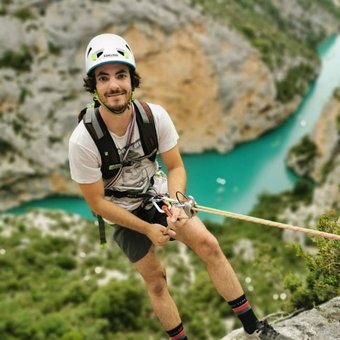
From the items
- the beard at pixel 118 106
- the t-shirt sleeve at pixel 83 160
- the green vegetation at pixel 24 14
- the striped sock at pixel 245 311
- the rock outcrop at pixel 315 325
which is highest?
the green vegetation at pixel 24 14

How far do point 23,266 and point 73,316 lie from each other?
697 centimetres

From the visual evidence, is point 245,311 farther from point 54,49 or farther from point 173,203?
point 54,49

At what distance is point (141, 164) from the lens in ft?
16.7

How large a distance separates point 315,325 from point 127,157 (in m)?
2.54

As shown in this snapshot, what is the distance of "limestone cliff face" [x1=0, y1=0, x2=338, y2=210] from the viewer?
36.2 meters

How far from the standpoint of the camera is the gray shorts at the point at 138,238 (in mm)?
5176

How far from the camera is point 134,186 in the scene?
510 centimetres

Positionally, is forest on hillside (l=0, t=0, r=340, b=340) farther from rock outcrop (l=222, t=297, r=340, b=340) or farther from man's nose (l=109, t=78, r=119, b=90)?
man's nose (l=109, t=78, r=119, b=90)

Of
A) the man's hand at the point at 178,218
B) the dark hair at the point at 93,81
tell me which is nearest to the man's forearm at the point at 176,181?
the man's hand at the point at 178,218

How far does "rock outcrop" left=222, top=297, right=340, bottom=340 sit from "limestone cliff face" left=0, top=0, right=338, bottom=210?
32.5 meters

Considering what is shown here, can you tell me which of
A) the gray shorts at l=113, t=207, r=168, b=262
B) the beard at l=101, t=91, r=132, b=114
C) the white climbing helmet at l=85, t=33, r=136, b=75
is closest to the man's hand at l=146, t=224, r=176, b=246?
the gray shorts at l=113, t=207, r=168, b=262

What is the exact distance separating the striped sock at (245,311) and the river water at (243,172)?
28.4 meters

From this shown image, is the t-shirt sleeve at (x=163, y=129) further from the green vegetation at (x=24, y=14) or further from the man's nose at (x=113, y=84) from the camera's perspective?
the green vegetation at (x=24, y=14)

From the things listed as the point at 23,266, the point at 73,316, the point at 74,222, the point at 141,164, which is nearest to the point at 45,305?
the point at 73,316
